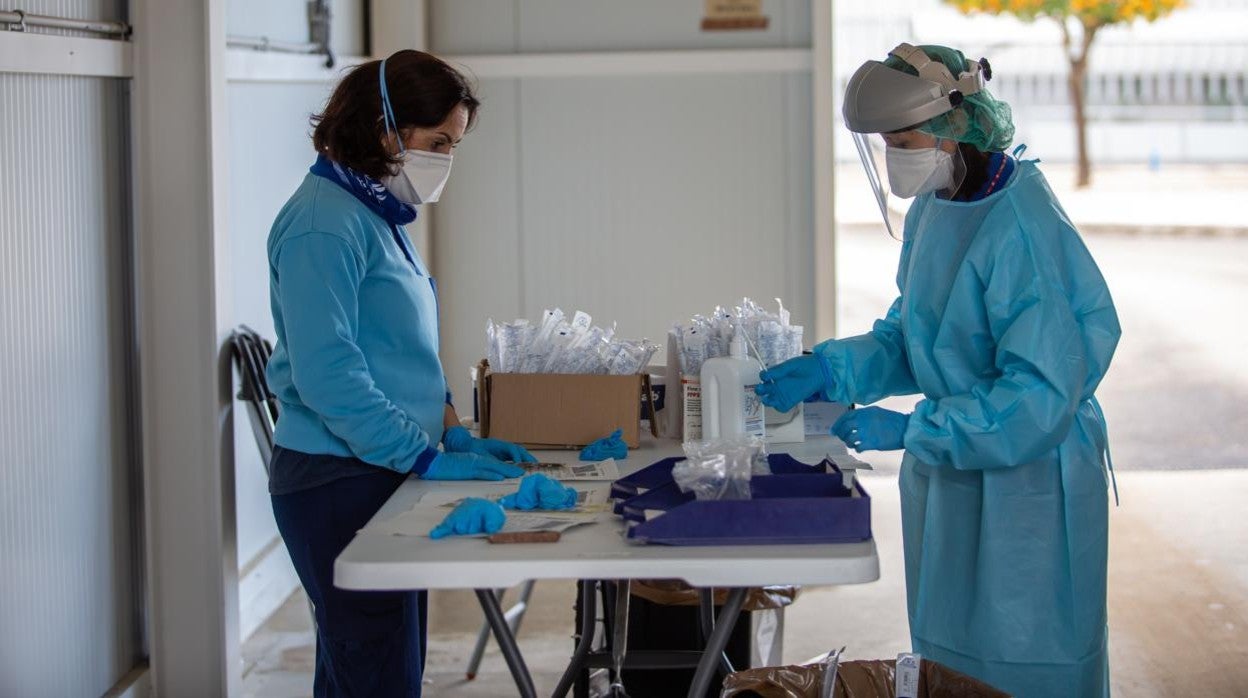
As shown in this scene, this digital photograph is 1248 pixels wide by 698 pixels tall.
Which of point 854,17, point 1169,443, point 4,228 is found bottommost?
point 1169,443

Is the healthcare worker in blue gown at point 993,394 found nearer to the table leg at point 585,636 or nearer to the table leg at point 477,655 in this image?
the table leg at point 585,636

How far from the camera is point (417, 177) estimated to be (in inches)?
83.4

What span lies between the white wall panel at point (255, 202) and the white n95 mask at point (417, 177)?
1411 mm

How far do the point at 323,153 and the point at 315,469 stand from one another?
0.48 m

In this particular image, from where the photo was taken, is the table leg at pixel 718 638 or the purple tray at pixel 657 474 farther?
the purple tray at pixel 657 474

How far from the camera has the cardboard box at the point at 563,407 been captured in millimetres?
2312

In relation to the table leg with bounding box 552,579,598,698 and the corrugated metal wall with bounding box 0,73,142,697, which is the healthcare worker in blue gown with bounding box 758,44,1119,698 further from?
the corrugated metal wall with bounding box 0,73,142,697

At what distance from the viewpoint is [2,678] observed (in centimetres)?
252

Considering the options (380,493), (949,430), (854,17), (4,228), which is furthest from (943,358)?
(854,17)

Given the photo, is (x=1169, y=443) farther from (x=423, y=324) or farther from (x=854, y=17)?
(x=854, y=17)

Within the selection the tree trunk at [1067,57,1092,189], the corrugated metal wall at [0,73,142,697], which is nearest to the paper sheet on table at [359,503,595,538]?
the corrugated metal wall at [0,73,142,697]

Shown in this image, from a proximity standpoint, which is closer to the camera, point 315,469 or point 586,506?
point 586,506

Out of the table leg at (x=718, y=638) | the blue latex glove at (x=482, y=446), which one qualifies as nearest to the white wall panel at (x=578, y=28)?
the blue latex glove at (x=482, y=446)

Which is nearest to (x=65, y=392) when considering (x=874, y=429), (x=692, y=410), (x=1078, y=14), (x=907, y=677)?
(x=692, y=410)
